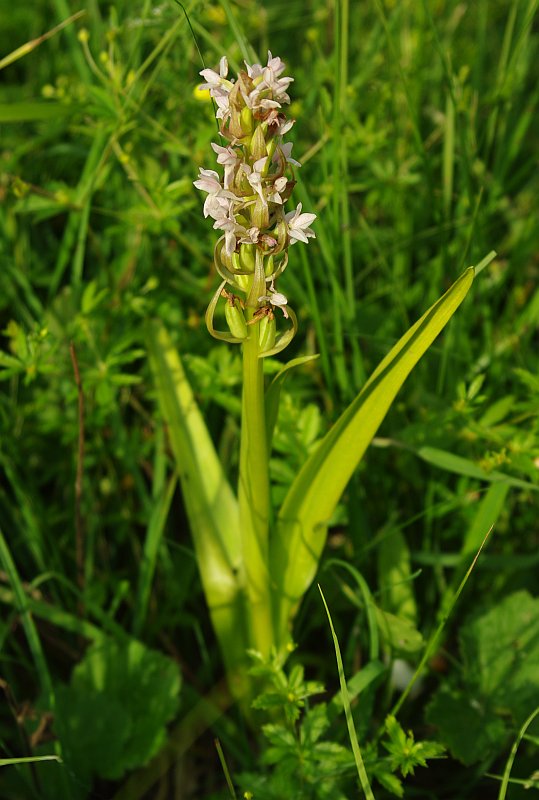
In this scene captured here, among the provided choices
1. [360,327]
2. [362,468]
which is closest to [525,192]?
[360,327]

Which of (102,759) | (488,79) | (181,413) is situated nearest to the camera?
(102,759)

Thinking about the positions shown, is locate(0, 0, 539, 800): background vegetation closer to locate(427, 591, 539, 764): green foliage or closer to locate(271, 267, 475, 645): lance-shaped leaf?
locate(427, 591, 539, 764): green foliage

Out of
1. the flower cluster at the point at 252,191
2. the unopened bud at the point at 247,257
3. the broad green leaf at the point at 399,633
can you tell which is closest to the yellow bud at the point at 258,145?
the flower cluster at the point at 252,191

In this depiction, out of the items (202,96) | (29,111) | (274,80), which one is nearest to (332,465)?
(274,80)

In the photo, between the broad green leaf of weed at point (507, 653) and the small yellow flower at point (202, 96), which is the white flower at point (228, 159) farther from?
the broad green leaf of weed at point (507, 653)

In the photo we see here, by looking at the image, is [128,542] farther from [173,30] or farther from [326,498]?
[173,30]

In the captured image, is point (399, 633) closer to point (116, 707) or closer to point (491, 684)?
point (491, 684)

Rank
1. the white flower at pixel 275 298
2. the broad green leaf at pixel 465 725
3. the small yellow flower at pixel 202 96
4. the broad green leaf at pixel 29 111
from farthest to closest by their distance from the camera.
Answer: the small yellow flower at pixel 202 96 < the broad green leaf at pixel 465 725 < the broad green leaf at pixel 29 111 < the white flower at pixel 275 298
